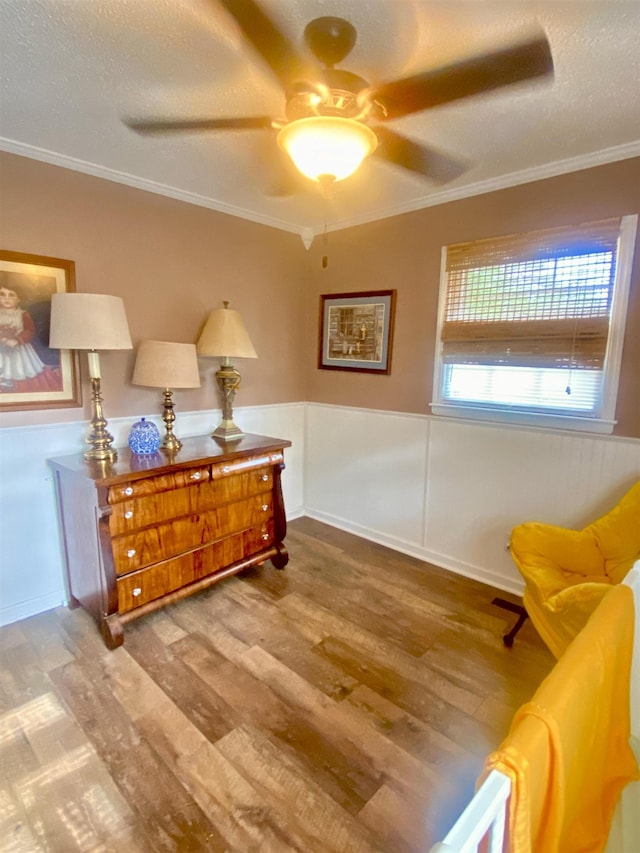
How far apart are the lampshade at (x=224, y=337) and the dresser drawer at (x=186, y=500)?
0.75 metres

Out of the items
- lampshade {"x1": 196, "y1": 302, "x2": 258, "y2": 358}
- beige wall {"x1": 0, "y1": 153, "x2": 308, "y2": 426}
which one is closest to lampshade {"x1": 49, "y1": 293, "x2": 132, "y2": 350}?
beige wall {"x1": 0, "y1": 153, "x2": 308, "y2": 426}

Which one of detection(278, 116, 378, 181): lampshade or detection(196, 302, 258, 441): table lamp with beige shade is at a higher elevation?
detection(278, 116, 378, 181): lampshade

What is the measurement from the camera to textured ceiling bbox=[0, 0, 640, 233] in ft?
4.22

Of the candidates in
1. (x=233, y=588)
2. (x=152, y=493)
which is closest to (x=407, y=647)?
(x=233, y=588)

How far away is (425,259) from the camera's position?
2.81m

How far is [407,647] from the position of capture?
214 cm

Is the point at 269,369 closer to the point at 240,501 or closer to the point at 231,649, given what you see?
the point at 240,501

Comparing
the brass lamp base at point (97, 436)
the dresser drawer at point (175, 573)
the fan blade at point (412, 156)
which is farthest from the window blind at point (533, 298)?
the brass lamp base at point (97, 436)

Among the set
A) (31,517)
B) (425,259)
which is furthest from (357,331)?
(31,517)

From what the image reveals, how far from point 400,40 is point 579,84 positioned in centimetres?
71

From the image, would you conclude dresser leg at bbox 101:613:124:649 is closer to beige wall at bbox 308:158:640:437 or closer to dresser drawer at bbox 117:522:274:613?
dresser drawer at bbox 117:522:274:613

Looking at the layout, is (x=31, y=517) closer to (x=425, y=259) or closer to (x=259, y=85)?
(x=259, y=85)

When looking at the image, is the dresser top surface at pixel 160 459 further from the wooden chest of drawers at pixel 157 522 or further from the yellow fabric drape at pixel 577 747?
the yellow fabric drape at pixel 577 747

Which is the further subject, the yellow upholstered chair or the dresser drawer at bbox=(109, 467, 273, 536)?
the dresser drawer at bbox=(109, 467, 273, 536)
